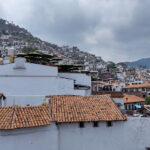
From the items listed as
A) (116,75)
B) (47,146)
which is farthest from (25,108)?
(116,75)

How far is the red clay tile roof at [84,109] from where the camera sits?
1498cm

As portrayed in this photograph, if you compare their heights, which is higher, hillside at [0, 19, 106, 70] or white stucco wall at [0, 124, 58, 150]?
hillside at [0, 19, 106, 70]

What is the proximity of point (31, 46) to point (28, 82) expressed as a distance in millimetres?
116461

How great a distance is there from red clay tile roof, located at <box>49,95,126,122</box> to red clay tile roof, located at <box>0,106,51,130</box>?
2.74ft

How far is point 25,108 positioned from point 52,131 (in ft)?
8.41

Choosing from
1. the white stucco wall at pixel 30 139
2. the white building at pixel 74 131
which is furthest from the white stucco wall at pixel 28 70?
the white stucco wall at pixel 30 139

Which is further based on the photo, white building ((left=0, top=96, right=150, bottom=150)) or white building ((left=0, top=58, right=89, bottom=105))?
white building ((left=0, top=58, right=89, bottom=105))

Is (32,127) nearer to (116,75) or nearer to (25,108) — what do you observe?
(25,108)

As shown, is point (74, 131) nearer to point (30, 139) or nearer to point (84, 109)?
point (84, 109)

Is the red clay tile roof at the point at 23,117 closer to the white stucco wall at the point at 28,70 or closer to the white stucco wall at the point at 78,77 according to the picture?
the white stucco wall at the point at 28,70

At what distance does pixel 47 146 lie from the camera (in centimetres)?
1415

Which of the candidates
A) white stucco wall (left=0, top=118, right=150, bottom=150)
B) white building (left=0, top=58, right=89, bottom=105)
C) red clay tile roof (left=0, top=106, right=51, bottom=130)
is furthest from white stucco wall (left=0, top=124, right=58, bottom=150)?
white building (left=0, top=58, right=89, bottom=105)

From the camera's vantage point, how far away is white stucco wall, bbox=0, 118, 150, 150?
1366 centimetres

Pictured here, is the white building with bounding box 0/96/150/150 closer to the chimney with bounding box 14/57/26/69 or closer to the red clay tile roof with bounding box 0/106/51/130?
the red clay tile roof with bounding box 0/106/51/130
